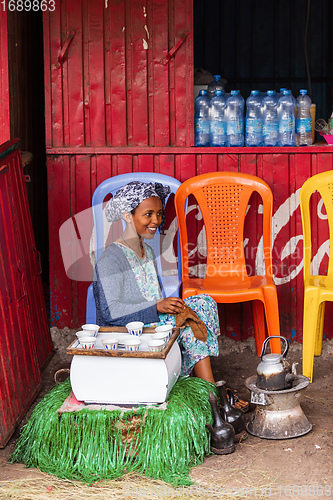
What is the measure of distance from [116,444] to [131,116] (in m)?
2.74

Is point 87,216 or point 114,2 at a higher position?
point 114,2

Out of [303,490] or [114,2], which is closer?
[303,490]

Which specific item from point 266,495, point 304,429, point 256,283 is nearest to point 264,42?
point 256,283

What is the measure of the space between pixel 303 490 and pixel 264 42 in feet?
26.5

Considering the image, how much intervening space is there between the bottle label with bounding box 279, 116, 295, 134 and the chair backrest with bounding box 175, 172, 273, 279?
1.77ft

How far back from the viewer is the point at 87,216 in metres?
4.87

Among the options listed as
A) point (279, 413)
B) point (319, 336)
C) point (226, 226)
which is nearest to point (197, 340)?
point (279, 413)

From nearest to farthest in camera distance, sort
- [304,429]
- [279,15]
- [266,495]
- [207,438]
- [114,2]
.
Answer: [266,495]
[207,438]
[304,429]
[114,2]
[279,15]

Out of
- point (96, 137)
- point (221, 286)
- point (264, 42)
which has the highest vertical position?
point (264, 42)

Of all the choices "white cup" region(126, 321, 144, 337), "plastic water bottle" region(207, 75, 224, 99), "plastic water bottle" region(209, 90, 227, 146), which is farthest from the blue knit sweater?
"plastic water bottle" region(207, 75, 224, 99)

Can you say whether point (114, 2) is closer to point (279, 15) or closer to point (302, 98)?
point (302, 98)

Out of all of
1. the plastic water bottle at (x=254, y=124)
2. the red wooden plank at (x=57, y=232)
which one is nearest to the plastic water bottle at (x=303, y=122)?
the plastic water bottle at (x=254, y=124)

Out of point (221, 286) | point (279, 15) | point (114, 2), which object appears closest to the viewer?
point (221, 286)

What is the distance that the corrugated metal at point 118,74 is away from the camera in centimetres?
470
